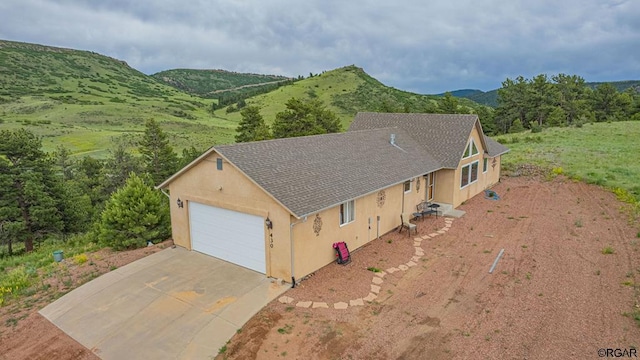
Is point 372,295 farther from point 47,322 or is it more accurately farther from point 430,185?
point 430,185

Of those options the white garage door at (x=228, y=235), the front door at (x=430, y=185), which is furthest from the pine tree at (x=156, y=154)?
the front door at (x=430, y=185)

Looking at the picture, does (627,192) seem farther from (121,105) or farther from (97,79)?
(97,79)

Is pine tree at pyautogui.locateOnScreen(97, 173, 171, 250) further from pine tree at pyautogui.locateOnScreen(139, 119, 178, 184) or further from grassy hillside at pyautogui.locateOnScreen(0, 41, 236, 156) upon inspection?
grassy hillside at pyautogui.locateOnScreen(0, 41, 236, 156)

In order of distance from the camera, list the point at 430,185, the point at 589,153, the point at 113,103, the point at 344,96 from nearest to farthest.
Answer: the point at 430,185 → the point at 589,153 → the point at 344,96 → the point at 113,103

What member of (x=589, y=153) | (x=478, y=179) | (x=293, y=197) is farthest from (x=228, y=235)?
(x=589, y=153)

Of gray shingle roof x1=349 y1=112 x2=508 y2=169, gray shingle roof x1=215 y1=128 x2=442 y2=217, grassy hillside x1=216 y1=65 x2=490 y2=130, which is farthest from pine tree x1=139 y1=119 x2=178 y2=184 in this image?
grassy hillside x1=216 y1=65 x2=490 y2=130
